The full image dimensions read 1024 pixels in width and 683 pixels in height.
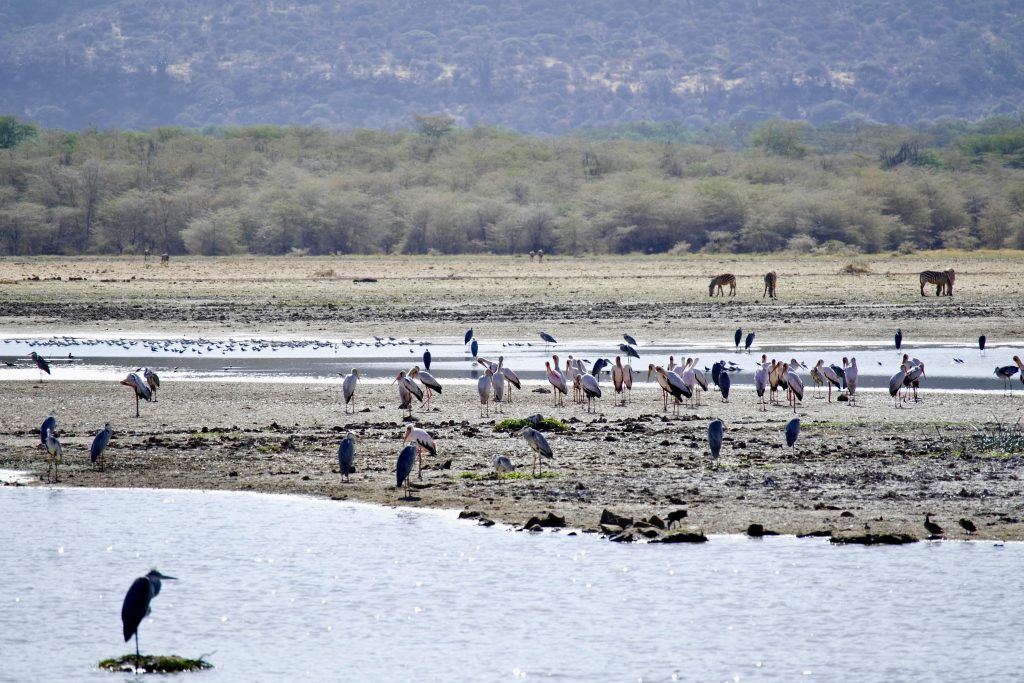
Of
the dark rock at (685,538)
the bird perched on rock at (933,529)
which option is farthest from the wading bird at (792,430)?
the dark rock at (685,538)

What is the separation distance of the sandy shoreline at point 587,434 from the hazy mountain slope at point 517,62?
140m

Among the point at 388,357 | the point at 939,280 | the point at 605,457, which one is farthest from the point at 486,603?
the point at 939,280

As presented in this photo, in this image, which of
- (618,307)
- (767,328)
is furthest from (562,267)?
(767,328)

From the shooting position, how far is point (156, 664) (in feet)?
25.0

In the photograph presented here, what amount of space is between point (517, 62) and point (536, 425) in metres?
166

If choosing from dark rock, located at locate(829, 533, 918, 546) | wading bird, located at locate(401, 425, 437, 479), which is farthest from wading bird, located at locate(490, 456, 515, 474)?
dark rock, located at locate(829, 533, 918, 546)

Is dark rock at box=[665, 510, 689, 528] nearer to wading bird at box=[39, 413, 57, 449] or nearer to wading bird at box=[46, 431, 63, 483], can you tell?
wading bird at box=[46, 431, 63, 483]

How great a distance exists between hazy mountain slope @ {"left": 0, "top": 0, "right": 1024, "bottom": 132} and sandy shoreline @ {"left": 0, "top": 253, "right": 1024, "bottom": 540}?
458 feet

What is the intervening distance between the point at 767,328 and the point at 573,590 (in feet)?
55.9

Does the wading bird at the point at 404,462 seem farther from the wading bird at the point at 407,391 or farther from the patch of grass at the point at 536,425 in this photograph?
the wading bird at the point at 407,391

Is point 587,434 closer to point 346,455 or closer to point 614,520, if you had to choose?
point 346,455

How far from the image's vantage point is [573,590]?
8.77 metres

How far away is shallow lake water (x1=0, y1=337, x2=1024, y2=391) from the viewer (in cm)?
1853

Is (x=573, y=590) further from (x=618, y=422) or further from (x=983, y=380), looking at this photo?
(x=983, y=380)
